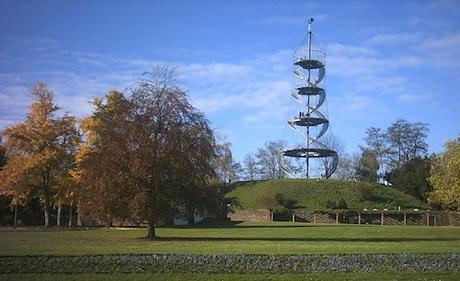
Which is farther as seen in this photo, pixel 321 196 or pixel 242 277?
pixel 321 196

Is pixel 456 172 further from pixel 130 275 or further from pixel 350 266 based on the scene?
pixel 130 275

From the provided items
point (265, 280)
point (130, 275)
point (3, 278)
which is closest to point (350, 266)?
point (265, 280)

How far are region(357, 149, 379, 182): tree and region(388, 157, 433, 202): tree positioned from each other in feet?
52.7

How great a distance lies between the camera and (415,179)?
91750 mm

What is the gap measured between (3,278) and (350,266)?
11619 mm

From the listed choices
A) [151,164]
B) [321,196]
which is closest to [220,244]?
[151,164]

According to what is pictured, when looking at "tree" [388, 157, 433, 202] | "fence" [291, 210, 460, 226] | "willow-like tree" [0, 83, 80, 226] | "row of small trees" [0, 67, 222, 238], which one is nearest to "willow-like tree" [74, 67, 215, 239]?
"row of small trees" [0, 67, 222, 238]

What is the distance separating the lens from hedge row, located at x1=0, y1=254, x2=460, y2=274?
18312 millimetres

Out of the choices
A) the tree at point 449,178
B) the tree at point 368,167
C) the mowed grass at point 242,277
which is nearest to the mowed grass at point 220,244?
the mowed grass at point 242,277

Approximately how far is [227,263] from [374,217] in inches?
2231

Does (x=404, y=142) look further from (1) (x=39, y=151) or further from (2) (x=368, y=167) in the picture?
(1) (x=39, y=151)

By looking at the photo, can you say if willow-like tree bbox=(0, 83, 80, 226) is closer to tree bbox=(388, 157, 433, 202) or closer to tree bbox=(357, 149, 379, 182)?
tree bbox=(388, 157, 433, 202)

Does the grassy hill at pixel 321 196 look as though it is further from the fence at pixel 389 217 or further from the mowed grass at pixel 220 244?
the mowed grass at pixel 220 244

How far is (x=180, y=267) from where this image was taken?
62.5 feet
